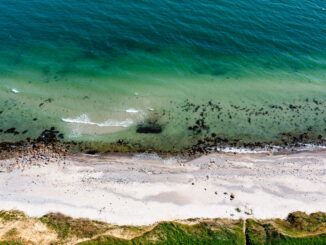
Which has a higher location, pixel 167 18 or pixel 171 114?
pixel 167 18

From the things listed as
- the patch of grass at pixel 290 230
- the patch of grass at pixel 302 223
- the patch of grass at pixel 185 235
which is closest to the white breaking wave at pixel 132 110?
the patch of grass at pixel 185 235

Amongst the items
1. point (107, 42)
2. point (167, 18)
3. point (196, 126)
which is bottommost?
point (196, 126)

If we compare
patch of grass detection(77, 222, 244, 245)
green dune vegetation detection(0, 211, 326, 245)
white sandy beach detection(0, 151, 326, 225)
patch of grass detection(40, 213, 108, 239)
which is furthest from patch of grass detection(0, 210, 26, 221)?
patch of grass detection(77, 222, 244, 245)

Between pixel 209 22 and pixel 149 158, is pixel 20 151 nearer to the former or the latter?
pixel 149 158

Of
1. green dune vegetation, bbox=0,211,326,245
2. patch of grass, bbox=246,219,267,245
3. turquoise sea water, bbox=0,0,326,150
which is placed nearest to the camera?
green dune vegetation, bbox=0,211,326,245

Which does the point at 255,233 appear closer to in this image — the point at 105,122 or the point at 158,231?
the point at 158,231

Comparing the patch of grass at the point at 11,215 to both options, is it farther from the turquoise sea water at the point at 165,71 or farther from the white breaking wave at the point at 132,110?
the white breaking wave at the point at 132,110

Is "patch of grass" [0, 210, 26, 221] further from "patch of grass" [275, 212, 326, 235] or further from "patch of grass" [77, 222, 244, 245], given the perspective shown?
"patch of grass" [275, 212, 326, 235]

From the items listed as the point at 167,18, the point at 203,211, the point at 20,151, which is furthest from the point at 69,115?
the point at 167,18
